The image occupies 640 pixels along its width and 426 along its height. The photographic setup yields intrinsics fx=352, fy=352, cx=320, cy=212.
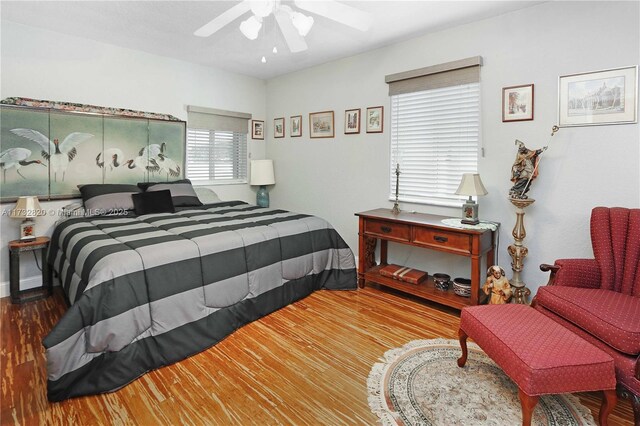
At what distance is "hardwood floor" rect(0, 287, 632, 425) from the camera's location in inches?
69.5

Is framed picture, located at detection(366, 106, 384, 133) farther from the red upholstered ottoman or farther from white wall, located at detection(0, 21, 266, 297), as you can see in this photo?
the red upholstered ottoman

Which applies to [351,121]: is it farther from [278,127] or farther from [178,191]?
[178,191]

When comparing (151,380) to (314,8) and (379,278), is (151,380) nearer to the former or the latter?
(379,278)

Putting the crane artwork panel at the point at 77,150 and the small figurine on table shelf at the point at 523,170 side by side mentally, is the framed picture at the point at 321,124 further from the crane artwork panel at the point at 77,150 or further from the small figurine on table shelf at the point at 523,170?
the small figurine on table shelf at the point at 523,170

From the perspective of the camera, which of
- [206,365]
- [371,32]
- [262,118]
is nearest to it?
[206,365]

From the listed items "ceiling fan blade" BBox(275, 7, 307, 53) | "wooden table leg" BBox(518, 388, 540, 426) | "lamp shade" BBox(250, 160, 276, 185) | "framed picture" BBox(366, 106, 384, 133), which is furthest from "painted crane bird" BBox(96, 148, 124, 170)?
"wooden table leg" BBox(518, 388, 540, 426)

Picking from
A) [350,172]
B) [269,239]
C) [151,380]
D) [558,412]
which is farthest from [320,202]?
[558,412]

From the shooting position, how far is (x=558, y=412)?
1796 mm

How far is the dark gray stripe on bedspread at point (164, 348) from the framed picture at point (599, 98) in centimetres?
260

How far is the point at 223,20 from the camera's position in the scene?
9.65 feet

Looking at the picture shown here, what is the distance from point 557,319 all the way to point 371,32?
2816 mm

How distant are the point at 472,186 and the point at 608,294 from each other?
1159mm

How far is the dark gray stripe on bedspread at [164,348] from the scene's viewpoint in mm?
1867

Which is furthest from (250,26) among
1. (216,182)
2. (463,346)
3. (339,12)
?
(216,182)
